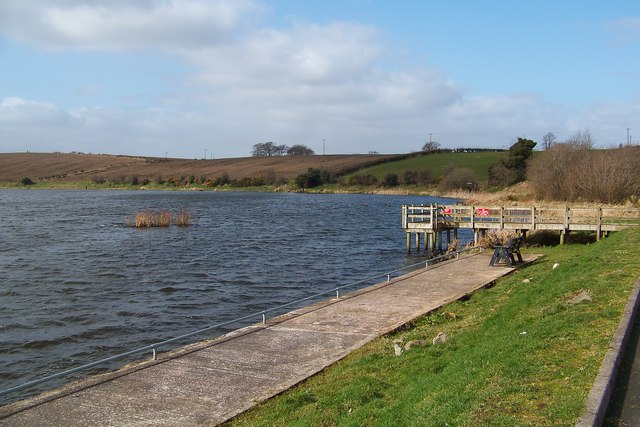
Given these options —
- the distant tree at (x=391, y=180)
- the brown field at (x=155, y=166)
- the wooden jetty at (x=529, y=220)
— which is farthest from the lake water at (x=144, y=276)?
the brown field at (x=155, y=166)

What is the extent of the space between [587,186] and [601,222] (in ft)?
55.0

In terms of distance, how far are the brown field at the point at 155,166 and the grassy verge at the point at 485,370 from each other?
134 metres

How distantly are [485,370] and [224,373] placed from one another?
507 centimetres

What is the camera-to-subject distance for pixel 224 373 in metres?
10.6

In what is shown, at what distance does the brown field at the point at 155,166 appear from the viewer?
155875 millimetres

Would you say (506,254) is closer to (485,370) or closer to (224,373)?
(224,373)

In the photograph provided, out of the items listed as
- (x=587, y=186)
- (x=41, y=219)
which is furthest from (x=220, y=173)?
(x=587, y=186)

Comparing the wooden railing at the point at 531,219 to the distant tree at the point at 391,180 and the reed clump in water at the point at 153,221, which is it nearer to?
the reed clump in water at the point at 153,221

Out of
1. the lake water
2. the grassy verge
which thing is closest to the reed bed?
the lake water

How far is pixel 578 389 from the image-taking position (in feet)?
20.8

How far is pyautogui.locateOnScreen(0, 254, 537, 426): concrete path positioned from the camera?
28.9 ft

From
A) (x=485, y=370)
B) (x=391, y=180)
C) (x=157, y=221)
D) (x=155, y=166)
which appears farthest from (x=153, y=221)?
(x=155, y=166)

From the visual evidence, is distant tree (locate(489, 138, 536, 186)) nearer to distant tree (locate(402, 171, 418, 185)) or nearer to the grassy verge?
distant tree (locate(402, 171, 418, 185))

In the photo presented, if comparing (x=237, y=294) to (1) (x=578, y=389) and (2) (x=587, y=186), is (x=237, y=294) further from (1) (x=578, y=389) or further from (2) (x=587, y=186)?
(2) (x=587, y=186)
